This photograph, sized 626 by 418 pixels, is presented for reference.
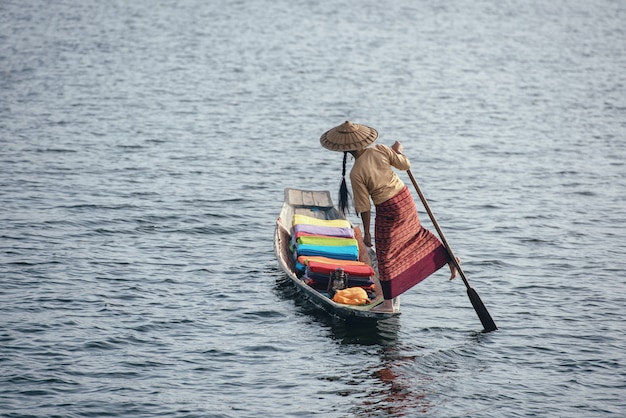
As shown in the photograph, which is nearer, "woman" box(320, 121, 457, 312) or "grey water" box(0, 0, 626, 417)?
"grey water" box(0, 0, 626, 417)

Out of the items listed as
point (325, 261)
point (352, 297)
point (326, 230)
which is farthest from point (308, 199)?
point (352, 297)

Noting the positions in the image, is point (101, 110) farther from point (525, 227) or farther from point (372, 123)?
point (525, 227)

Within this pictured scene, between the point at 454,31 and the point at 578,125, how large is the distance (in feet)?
83.5

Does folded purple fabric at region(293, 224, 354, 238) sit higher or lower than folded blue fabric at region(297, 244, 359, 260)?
higher

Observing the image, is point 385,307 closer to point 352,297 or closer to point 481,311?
point 352,297

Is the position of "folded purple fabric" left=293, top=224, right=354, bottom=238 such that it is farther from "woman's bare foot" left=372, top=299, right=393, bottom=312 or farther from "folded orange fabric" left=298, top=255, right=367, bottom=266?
"woman's bare foot" left=372, top=299, right=393, bottom=312

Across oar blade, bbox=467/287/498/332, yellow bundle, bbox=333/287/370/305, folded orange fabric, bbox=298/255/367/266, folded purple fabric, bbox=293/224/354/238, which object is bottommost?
oar blade, bbox=467/287/498/332

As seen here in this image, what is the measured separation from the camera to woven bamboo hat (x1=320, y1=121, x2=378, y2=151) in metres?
13.4

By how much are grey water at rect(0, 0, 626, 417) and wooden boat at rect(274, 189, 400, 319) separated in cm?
52

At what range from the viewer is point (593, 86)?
130 ft

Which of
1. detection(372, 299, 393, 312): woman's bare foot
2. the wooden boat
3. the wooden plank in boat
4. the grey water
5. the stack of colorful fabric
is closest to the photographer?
the grey water

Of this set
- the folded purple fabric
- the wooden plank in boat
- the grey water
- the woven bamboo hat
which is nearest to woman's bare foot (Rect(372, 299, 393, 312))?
the grey water

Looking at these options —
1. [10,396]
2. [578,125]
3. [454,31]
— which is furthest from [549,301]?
[454,31]

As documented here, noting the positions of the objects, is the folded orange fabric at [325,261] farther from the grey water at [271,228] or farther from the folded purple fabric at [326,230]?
the folded purple fabric at [326,230]
